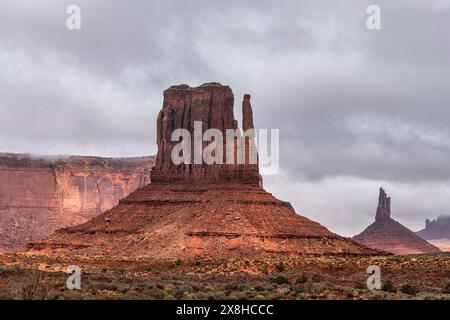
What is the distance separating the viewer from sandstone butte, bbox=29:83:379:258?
9450 cm

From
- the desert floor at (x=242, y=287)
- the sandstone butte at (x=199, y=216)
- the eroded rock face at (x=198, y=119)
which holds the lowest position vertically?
the desert floor at (x=242, y=287)

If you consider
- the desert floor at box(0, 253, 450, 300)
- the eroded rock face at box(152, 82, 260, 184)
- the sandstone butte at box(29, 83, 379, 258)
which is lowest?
the desert floor at box(0, 253, 450, 300)

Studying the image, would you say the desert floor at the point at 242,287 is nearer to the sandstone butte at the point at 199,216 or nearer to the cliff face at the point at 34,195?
the sandstone butte at the point at 199,216

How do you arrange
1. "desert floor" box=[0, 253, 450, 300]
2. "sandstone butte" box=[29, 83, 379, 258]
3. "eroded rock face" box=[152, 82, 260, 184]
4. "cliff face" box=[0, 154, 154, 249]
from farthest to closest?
"cliff face" box=[0, 154, 154, 249]
"eroded rock face" box=[152, 82, 260, 184]
"sandstone butte" box=[29, 83, 379, 258]
"desert floor" box=[0, 253, 450, 300]

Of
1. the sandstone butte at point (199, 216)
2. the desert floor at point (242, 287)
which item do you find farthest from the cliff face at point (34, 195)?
the desert floor at point (242, 287)

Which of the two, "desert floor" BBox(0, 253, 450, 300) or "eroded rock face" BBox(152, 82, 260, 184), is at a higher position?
"eroded rock face" BBox(152, 82, 260, 184)

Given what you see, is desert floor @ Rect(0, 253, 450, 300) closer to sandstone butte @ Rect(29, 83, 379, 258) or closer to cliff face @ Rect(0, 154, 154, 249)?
sandstone butte @ Rect(29, 83, 379, 258)

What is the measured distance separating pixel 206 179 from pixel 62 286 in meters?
74.8

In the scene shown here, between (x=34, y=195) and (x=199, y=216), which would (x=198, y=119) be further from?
(x=34, y=195)

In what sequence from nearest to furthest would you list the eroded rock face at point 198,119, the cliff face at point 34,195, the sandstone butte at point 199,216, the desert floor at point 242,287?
the desert floor at point 242,287, the sandstone butte at point 199,216, the eroded rock face at point 198,119, the cliff face at point 34,195

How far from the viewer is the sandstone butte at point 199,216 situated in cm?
9450

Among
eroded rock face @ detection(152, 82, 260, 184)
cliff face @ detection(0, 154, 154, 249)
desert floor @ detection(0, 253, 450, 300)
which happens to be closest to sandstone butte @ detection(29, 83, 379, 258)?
eroded rock face @ detection(152, 82, 260, 184)
